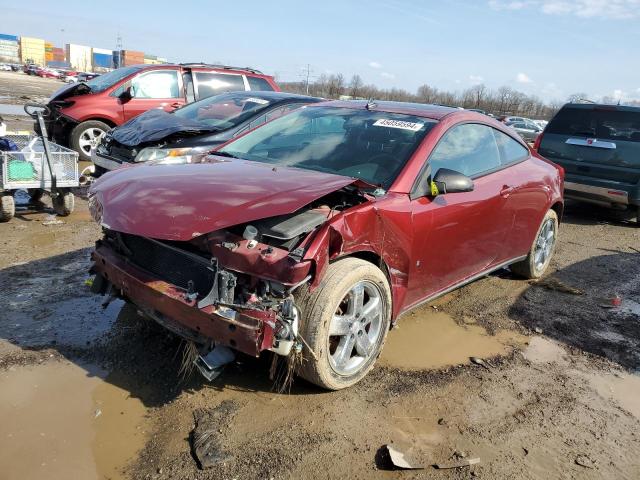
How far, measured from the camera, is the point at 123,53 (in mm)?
98312

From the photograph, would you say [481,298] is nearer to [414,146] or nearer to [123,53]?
[414,146]

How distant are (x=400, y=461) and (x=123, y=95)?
880cm

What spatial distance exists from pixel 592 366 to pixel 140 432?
10.4 feet

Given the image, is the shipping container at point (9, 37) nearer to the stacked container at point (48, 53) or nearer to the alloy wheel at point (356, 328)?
the stacked container at point (48, 53)

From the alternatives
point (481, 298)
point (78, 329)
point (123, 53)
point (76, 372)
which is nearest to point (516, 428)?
point (481, 298)

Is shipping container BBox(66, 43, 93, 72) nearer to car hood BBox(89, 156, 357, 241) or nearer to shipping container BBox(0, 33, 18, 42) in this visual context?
shipping container BBox(0, 33, 18, 42)

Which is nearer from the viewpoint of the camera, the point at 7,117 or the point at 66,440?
the point at 66,440

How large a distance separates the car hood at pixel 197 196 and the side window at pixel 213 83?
23.0ft

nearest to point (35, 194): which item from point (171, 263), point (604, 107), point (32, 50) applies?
point (171, 263)

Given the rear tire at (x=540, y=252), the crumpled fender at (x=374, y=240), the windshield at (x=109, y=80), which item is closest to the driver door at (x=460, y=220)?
the crumpled fender at (x=374, y=240)

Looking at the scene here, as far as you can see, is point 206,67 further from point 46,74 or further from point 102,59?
point 102,59

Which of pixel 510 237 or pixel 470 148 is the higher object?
pixel 470 148

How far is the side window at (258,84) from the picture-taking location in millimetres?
10492

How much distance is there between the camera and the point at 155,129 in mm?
6586
